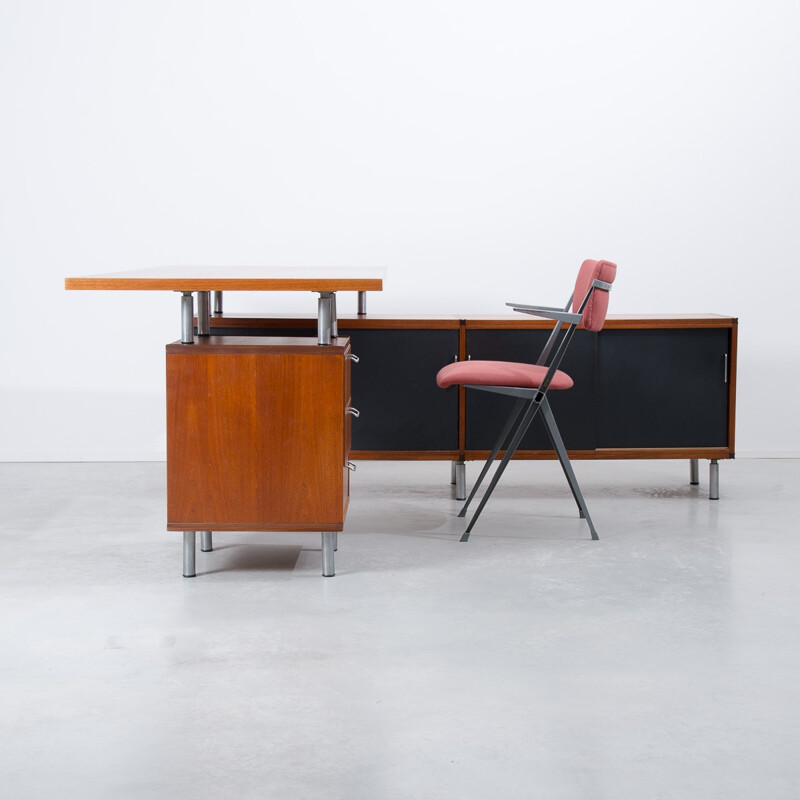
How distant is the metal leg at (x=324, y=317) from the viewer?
329 cm

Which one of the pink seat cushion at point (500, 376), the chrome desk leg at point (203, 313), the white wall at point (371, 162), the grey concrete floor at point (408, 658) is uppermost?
the white wall at point (371, 162)

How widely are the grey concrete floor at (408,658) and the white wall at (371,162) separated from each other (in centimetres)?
152

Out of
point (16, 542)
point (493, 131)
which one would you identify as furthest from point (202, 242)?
point (16, 542)

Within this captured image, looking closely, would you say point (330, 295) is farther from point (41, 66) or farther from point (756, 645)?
point (41, 66)

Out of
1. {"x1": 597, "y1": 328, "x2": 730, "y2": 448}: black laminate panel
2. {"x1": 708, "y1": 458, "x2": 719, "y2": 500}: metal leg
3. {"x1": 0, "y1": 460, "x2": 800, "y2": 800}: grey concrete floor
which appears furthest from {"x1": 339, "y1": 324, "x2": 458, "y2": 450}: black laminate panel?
{"x1": 708, "y1": 458, "x2": 719, "y2": 500}: metal leg

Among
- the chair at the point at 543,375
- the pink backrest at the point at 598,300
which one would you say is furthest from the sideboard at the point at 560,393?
the pink backrest at the point at 598,300

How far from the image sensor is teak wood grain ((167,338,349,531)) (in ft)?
10.9

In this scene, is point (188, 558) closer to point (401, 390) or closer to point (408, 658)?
point (408, 658)

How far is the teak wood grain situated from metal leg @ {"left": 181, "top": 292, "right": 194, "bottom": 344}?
1.7 inches

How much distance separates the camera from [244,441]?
335 cm

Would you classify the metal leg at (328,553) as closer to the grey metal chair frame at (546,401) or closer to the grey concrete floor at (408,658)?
the grey concrete floor at (408,658)

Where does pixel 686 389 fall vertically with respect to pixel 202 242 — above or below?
below

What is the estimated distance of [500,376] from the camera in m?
3.98

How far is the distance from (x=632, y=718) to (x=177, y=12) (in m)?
4.51
